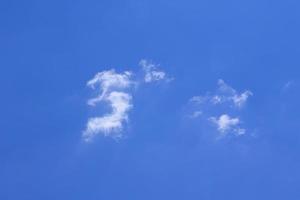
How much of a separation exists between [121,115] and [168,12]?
16.2 feet

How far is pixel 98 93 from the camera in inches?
910

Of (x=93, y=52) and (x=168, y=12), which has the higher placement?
(x=168, y=12)

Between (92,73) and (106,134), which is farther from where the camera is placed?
(92,73)

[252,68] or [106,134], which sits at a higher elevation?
[252,68]

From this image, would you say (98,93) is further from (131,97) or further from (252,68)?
(252,68)

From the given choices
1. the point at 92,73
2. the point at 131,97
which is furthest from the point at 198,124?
the point at 92,73

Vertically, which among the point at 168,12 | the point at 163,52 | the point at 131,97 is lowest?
the point at 131,97

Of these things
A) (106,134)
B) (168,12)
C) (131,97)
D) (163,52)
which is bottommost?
(106,134)

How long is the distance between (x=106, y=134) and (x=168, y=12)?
578 centimetres

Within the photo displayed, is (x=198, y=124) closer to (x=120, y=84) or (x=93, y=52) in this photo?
(x=120, y=84)

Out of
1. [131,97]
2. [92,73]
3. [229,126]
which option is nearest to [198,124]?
[229,126]

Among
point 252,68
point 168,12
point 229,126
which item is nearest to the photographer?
point 229,126

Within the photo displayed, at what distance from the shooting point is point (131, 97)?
22875 millimetres

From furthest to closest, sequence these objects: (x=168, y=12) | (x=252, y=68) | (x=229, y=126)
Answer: (x=168, y=12) < (x=252, y=68) < (x=229, y=126)
